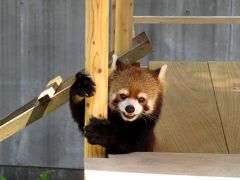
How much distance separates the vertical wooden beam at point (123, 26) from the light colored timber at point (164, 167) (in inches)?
50.3

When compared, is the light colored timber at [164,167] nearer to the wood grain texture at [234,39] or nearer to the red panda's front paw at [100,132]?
the red panda's front paw at [100,132]

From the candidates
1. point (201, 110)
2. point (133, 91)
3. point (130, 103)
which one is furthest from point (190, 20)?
point (130, 103)

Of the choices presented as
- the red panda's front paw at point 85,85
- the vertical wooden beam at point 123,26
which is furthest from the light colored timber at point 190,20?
the red panda's front paw at point 85,85

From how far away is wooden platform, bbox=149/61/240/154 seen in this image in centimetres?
362

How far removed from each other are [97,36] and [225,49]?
224 inches

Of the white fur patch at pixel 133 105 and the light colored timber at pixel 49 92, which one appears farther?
the light colored timber at pixel 49 92

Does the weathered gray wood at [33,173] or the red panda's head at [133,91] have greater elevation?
the red panda's head at [133,91]

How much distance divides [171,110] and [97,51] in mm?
1702

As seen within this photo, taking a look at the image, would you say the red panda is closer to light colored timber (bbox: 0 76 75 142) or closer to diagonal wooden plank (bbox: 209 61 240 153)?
light colored timber (bbox: 0 76 75 142)

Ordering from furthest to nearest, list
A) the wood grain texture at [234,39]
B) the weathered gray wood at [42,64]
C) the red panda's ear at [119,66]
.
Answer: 1. the weathered gray wood at [42,64]
2. the wood grain texture at [234,39]
3. the red panda's ear at [119,66]

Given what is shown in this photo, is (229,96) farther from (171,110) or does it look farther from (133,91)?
(133,91)

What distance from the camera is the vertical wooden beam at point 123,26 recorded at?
388 centimetres

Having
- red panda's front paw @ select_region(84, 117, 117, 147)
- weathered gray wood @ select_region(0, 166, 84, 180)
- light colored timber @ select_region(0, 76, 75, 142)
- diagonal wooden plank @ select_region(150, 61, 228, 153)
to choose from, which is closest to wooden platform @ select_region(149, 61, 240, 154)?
diagonal wooden plank @ select_region(150, 61, 228, 153)

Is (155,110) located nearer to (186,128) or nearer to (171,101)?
(186,128)
